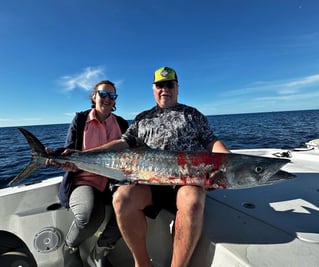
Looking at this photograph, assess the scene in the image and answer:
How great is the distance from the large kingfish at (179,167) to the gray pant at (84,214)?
0.26 metres

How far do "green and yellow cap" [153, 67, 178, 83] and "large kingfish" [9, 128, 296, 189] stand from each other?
0.97 m

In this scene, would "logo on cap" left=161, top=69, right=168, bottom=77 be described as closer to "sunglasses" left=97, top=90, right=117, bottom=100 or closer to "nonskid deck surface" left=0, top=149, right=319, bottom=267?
"sunglasses" left=97, top=90, right=117, bottom=100

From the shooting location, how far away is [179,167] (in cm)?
193

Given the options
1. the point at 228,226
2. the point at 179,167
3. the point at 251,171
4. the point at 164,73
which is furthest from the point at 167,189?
the point at 164,73

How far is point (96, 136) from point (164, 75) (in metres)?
1.11

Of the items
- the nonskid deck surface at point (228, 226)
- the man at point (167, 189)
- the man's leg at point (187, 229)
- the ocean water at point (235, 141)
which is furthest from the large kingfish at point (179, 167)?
the ocean water at point (235, 141)

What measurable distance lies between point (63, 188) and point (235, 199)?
182cm

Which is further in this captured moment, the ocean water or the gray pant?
the ocean water

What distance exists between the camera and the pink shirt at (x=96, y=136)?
97.3 inches

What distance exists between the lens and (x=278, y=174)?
1.71 metres

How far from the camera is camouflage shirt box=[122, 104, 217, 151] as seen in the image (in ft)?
8.06

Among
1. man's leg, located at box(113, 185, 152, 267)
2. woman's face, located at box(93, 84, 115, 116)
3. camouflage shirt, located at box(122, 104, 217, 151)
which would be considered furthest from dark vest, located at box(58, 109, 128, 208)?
man's leg, located at box(113, 185, 152, 267)

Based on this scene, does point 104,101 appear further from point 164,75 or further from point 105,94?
point 164,75

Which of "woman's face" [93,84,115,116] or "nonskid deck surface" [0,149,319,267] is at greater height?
"woman's face" [93,84,115,116]
